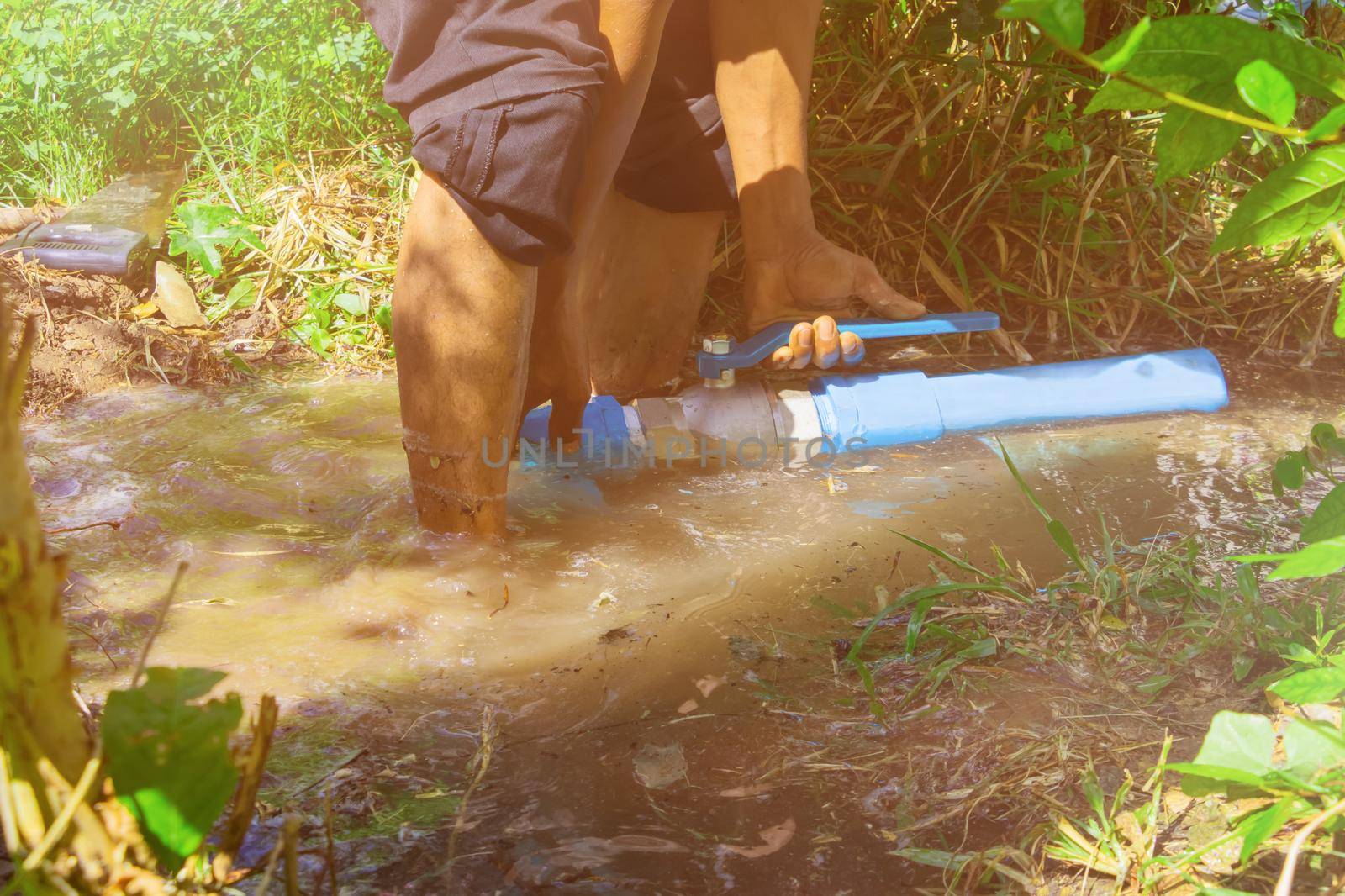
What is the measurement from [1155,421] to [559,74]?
4.88 ft

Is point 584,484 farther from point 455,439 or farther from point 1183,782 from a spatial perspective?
point 1183,782

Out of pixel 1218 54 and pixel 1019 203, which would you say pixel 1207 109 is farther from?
pixel 1019 203

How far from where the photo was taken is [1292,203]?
0.84 metres

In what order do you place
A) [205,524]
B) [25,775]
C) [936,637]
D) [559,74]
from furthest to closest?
1. [205,524]
2. [559,74]
3. [936,637]
4. [25,775]

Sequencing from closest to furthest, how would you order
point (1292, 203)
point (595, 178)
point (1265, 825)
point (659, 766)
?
1. point (1265, 825)
2. point (1292, 203)
3. point (659, 766)
4. point (595, 178)

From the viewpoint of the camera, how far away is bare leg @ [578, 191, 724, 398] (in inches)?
95.3

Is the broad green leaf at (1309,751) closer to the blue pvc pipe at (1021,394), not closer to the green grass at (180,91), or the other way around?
the blue pvc pipe at (1021,394)

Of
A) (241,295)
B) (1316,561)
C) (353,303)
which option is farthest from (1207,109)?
(241,295)

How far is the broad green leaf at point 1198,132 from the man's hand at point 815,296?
1343 millimetres

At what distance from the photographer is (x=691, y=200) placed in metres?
2.41

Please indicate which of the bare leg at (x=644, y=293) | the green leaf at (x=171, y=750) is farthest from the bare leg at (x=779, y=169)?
the green leaf at (x=171, y=750)

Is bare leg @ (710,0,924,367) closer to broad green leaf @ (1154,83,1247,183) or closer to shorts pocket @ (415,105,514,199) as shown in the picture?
shorts pocket @ (415,105,514,199)

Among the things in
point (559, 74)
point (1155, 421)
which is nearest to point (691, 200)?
point (559, 74)

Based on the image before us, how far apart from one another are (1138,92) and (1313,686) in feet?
1.53
